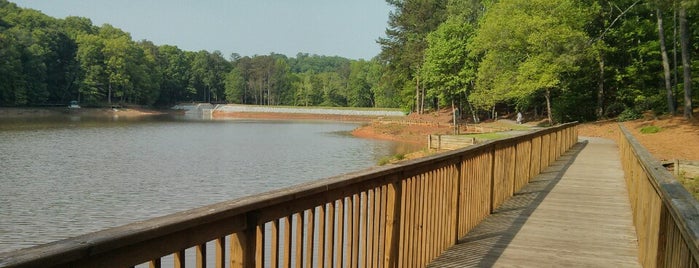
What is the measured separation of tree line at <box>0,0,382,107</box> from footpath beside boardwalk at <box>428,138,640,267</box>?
7386 cm

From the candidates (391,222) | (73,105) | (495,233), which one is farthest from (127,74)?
(391,222)

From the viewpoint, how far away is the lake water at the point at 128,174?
1560 centimetres

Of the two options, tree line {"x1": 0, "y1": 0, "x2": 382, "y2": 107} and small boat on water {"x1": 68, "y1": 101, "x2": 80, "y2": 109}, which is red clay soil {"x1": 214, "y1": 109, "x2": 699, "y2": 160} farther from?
small boat on water {"x1": 68, "y1": 101, "x2": 80, "y2": 109}

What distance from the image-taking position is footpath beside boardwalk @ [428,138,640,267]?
5.67 metres

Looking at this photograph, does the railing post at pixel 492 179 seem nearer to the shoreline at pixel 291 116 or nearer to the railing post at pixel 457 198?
the railing post at pixel 457 198

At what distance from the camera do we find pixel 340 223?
3.54 meters

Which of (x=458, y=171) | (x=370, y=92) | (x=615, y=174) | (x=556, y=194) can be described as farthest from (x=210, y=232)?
(x=370, y=92)

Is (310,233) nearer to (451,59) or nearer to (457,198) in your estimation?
(457,198)

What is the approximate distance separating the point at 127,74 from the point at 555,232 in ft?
367

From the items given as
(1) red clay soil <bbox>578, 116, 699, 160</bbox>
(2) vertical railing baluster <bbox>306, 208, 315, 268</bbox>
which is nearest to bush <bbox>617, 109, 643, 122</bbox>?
(1) red clay soil <bbox>578, 116, 699, 160</bbox>

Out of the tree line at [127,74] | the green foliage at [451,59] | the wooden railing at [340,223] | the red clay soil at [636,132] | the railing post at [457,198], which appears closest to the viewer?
the wooden railing at [340,223]

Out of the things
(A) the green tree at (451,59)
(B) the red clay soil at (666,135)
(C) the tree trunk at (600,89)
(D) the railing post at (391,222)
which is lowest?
(B) the red clay soil at (666,135)

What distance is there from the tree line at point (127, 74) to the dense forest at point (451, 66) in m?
0.28

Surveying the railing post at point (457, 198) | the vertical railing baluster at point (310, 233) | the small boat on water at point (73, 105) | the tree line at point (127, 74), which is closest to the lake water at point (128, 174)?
the railing post at point (457, 198)
